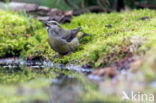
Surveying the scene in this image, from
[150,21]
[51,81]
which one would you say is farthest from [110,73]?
[150,21]

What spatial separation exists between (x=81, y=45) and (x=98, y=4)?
161 inches

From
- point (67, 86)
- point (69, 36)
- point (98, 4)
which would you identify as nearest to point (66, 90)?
point (67, 86)

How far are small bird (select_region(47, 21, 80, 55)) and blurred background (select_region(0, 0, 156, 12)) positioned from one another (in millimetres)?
3877

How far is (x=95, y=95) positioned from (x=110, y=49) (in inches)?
72.7

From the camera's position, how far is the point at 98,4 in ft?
39.2

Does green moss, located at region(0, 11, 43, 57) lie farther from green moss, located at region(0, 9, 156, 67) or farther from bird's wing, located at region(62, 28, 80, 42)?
bird's wing, located at region(62, 28, 80, 42)

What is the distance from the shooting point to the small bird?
7676 millimetres

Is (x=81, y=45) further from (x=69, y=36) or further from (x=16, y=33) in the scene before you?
(x=16, y=33)

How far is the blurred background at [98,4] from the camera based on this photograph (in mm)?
11703

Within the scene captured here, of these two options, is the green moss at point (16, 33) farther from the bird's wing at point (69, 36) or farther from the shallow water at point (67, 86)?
the shallow water at point (67, 86)

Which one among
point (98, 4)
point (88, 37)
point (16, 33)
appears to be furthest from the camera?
point (98, 4)

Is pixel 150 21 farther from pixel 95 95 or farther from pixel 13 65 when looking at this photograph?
pixel 95 95

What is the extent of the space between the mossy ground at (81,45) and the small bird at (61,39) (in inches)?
5.9

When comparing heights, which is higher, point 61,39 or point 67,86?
point 61,39
